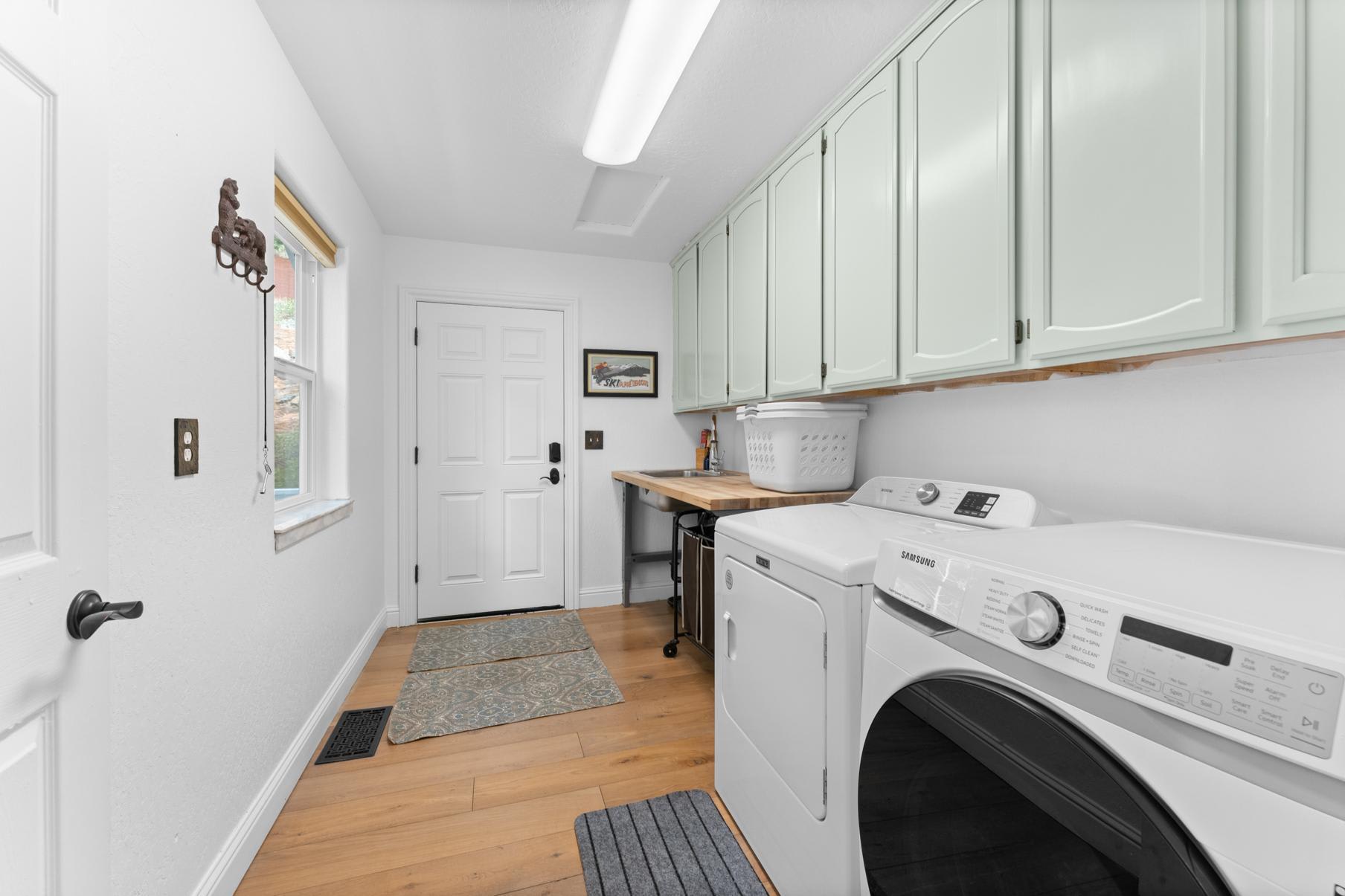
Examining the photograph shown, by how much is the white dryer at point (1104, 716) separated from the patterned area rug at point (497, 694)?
5.19 ft

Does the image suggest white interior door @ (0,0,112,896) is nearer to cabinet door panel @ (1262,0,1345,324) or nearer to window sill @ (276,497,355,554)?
window sill @ (276,497,355,554)

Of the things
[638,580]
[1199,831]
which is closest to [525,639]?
[638,580]

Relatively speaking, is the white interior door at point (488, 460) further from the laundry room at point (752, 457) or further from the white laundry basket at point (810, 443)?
the white laundry basket at point (810, 443)

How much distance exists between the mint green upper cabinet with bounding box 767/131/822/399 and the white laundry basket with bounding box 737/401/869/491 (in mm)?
115

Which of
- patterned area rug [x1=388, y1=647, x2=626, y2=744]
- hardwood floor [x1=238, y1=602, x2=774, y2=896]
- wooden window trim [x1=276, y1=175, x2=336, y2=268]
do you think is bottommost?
hardwood floor [x1=238, y1=602, x2=774, y2=896]

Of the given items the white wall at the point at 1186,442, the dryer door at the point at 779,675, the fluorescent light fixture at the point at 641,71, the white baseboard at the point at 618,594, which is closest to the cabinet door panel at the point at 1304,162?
the white wall at the point at 1186,442

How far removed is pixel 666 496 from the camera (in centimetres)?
273

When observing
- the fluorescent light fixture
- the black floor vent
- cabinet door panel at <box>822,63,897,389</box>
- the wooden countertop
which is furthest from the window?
cabinet door panel at <box>822,63,897,389</box>

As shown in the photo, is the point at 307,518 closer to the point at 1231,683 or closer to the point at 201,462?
the point at 201,462

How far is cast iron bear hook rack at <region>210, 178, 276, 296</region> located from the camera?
4.24 ft

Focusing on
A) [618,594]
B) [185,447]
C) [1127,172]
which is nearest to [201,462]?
[185,447]

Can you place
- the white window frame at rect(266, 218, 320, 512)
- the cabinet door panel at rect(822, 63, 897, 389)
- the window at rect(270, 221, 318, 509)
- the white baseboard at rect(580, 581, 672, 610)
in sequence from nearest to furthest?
the cabinet door panel at rect(822, 63, 897, 389)
the window at rect(270, 221, 318, 509)
the white window frame at rect(266, 218, 320, 512)
the white baseboard at rect(580, 581, 672, 610)

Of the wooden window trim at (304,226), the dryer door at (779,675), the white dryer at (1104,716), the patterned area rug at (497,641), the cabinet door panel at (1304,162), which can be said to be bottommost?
the patterned area rug at (497,641)

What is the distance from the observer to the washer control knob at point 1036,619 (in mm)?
646
